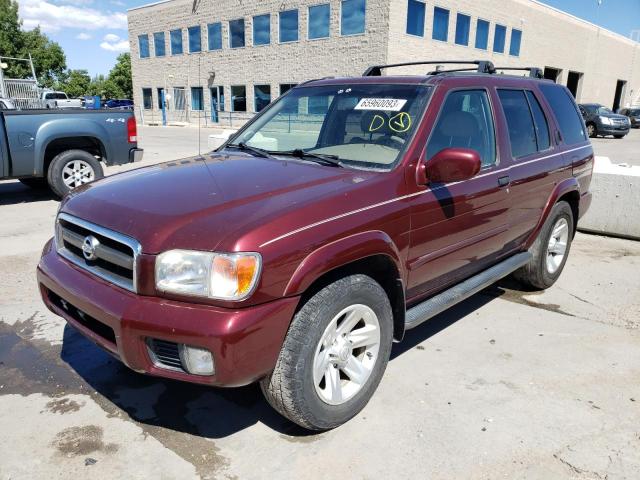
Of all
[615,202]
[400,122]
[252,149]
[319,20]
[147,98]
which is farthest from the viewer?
[147,98]

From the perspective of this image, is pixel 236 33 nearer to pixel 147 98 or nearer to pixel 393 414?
pixel 147 98

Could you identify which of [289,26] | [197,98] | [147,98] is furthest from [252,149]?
[147,98]

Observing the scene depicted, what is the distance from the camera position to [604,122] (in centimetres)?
2389

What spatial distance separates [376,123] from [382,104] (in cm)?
15

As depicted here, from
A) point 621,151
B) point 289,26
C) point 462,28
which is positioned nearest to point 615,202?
point 621,151

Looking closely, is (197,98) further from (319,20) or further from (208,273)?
(208,273)

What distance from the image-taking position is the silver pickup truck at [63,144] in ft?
25.5

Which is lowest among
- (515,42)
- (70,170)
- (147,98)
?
(70,170)

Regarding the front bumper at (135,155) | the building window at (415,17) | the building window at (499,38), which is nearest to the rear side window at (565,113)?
the front bumper at (135,155)

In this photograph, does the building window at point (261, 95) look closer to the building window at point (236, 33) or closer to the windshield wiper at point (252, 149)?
the building window at point (236, 33)

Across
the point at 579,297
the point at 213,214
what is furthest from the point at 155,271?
the point at 579,297

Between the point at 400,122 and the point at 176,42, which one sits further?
the point at 176,42

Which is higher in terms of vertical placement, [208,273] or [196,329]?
[208,273]

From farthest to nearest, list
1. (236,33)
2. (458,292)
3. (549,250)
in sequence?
(236,33) < (549,250) < (458,292)
